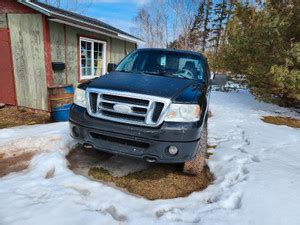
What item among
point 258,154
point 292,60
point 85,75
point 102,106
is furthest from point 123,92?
point 85,75

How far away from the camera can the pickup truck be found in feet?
8.72

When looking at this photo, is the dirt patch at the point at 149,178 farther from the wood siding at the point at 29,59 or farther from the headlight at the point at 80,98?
the wood siding at the point at 29,59

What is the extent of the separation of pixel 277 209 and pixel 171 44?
96.9 feet

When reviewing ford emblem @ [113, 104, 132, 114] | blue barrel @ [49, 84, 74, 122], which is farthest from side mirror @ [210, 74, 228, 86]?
blue barrel @ [49, 84, 74, 122]

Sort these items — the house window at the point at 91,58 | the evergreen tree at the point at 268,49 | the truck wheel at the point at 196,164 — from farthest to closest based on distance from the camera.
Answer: the house window at the point at 91,58
the evergreen tree at the point at 268,49
the truck wheel at the point at 196,164

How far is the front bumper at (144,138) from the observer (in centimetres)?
264

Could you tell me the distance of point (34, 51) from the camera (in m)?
7.02

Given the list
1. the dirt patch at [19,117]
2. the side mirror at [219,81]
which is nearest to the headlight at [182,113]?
the side mirror at [219,81]

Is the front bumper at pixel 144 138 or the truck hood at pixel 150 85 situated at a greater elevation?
the truck hood at pixel 150 85

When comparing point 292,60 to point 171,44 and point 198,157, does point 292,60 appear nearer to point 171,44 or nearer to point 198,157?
point 198,157

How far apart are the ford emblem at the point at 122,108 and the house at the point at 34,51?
4.97 m

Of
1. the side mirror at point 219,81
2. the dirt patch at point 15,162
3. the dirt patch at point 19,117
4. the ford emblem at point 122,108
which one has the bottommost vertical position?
the dirt patch at point 19,117

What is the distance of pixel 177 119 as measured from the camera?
268 centimetres

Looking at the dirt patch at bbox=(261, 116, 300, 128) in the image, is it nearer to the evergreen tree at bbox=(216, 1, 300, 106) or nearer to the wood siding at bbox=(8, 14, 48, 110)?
the evergreen tree at bbox=(216, 1, 300, 106)
